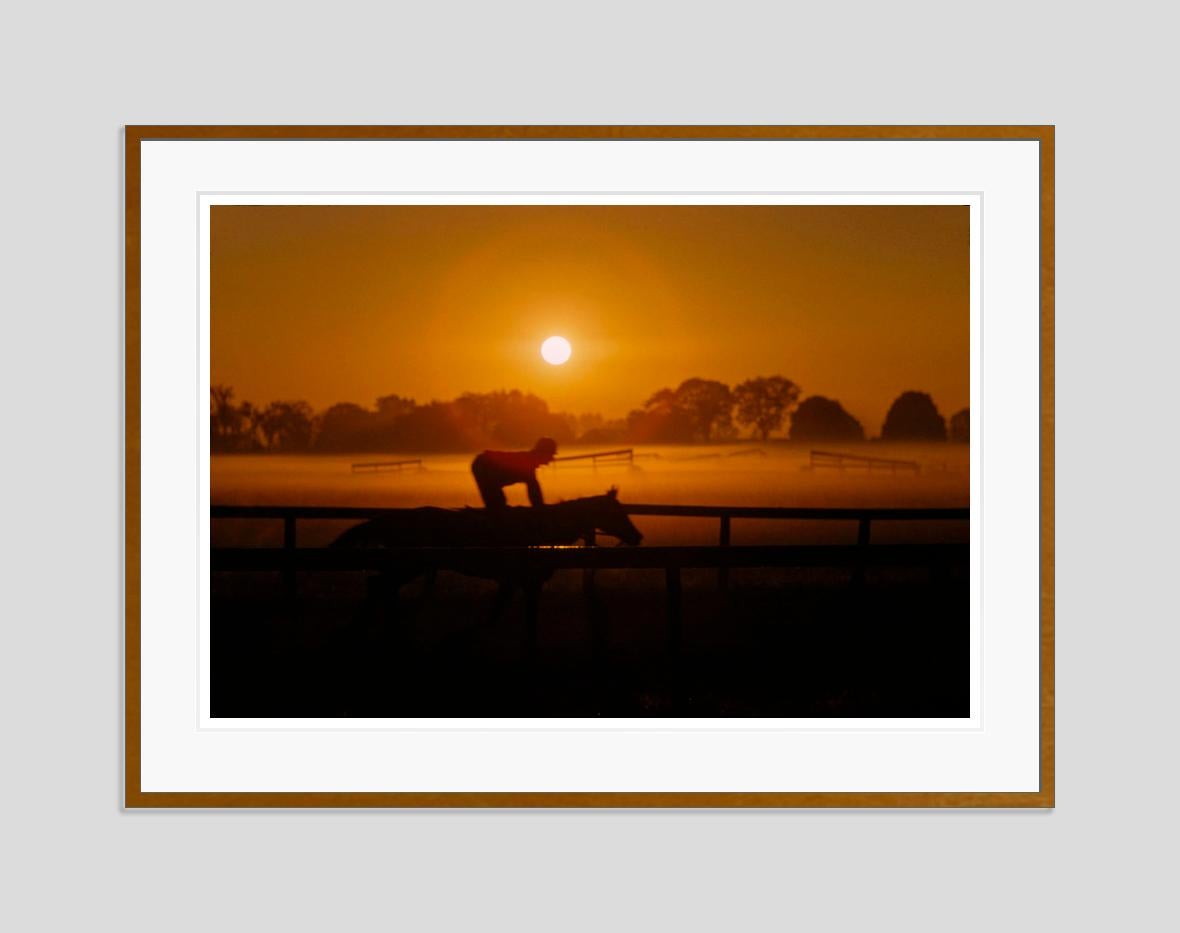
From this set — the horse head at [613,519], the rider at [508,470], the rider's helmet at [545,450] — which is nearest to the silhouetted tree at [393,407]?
the rider at [508,470]

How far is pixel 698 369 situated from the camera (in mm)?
3264

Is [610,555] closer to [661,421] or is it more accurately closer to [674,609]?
[674,609]

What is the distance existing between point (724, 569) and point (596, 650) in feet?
1.43

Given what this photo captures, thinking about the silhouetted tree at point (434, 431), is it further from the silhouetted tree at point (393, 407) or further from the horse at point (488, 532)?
the horse at point (488, 532)

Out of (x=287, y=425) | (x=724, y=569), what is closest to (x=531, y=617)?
(x=724, y=569)

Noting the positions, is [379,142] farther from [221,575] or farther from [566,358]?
[221,575]

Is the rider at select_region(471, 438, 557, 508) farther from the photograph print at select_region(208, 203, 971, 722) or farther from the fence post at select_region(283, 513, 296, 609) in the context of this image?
the fence post at select_region(283, 513, 296, 609)

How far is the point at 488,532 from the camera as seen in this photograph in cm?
323

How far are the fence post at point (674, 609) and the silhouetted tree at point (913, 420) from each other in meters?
0.71

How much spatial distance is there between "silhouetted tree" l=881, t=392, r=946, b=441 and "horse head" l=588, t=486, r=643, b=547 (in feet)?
2.50

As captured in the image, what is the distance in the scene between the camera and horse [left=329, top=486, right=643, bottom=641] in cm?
321

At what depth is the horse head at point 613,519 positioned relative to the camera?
10.5 ft

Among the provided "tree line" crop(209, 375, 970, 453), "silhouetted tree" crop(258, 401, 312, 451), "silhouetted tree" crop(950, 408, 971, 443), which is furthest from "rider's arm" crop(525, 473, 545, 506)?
"silhouetted tree" crop(950, 408, 971, 443)

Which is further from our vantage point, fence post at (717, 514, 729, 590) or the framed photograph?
fence post at (717, 514, 729, 590)
